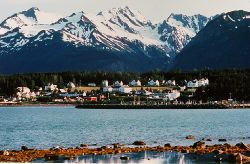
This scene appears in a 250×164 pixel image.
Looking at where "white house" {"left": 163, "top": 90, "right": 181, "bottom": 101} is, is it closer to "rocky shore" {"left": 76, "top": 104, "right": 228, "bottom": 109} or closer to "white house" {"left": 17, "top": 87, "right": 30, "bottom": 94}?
"rocky shore" {"left": 76, "top": 104, "right": 228, "bottom": 109}

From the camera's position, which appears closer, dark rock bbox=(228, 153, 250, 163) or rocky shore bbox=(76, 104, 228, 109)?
dark rock bbox=(228, 153, 250, 163)

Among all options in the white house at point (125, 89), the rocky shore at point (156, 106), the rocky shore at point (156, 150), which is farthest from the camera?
the white house at point (125, 89)

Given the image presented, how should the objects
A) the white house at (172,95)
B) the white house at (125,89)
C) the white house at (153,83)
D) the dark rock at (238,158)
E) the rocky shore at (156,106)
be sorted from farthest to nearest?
1. the white house at (153,83)
2. the white house at (125,89)
3. the white house at (172,95)
4. the rocky shore at (156,106)
5. the dark rock at (238,158)

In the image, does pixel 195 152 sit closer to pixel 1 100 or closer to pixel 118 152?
pixel 118 152

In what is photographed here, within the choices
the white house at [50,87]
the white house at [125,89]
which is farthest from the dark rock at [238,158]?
the white house at [50,87]

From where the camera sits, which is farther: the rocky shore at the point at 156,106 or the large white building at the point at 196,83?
the large white building at the point at 196,83

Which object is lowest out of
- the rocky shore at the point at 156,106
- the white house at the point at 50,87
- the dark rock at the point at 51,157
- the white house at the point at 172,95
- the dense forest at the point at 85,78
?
the dark rock at the point at 51,157

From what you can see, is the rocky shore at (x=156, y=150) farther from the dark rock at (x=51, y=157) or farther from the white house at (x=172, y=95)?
the white house at (x=172, y=95)

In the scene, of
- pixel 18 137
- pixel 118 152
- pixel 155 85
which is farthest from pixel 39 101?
pixel 118 152

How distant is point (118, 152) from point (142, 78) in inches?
5501

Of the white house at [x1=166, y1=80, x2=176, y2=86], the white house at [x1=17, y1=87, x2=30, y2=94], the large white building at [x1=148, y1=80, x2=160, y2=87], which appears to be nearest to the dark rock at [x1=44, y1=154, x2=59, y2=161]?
the white house at [x1=17, y1=87, x2=30, y2=94]

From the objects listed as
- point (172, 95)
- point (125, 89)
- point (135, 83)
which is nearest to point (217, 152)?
point (172, 95)

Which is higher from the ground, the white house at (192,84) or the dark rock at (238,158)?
the white house at (192,84)

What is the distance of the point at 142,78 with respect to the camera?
6762 inches
